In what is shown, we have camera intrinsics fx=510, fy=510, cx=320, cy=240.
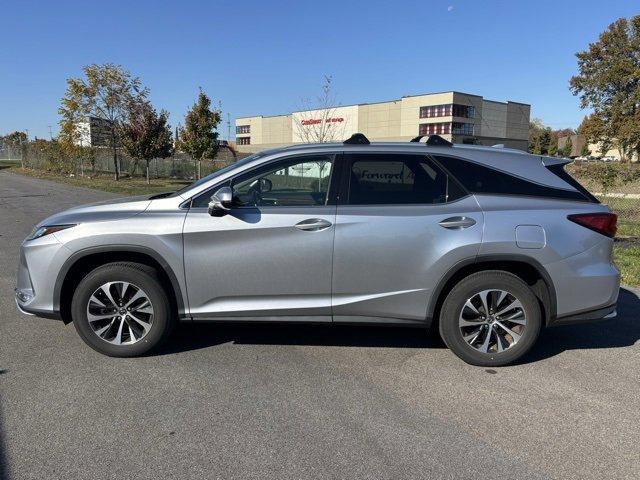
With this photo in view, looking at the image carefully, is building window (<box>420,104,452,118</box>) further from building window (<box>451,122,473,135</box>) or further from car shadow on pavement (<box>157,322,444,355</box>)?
car shadow on pavement (<box>157,322,444,355</box>)

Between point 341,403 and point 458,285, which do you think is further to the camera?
point 458,285

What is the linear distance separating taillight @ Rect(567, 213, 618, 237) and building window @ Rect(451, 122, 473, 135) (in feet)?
273

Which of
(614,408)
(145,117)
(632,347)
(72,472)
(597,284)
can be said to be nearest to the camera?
(72,472)

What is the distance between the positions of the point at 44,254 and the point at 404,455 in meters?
3.18

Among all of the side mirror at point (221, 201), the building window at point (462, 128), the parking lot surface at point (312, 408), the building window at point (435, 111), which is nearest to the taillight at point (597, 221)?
the parking lot surface at point (312, 408)

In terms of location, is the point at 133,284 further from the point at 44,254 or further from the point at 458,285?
the point at 458,285

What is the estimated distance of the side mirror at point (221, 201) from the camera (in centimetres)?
390

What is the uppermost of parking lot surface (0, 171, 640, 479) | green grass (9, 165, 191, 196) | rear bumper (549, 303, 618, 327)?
rear bumper (549, 303, 618, 327)

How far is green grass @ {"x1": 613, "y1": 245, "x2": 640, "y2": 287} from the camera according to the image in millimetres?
7050

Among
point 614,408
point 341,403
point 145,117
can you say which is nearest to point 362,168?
point 341,403

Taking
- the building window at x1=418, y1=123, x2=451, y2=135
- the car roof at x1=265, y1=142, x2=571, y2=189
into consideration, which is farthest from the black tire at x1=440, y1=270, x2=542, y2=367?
the building window at x1=418, y1=123, x2=451, y2=135

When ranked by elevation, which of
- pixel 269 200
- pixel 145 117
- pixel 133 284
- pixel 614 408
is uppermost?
pixel 145 117

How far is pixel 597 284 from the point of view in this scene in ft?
13.5

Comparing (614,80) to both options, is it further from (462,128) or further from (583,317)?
(583,317)
